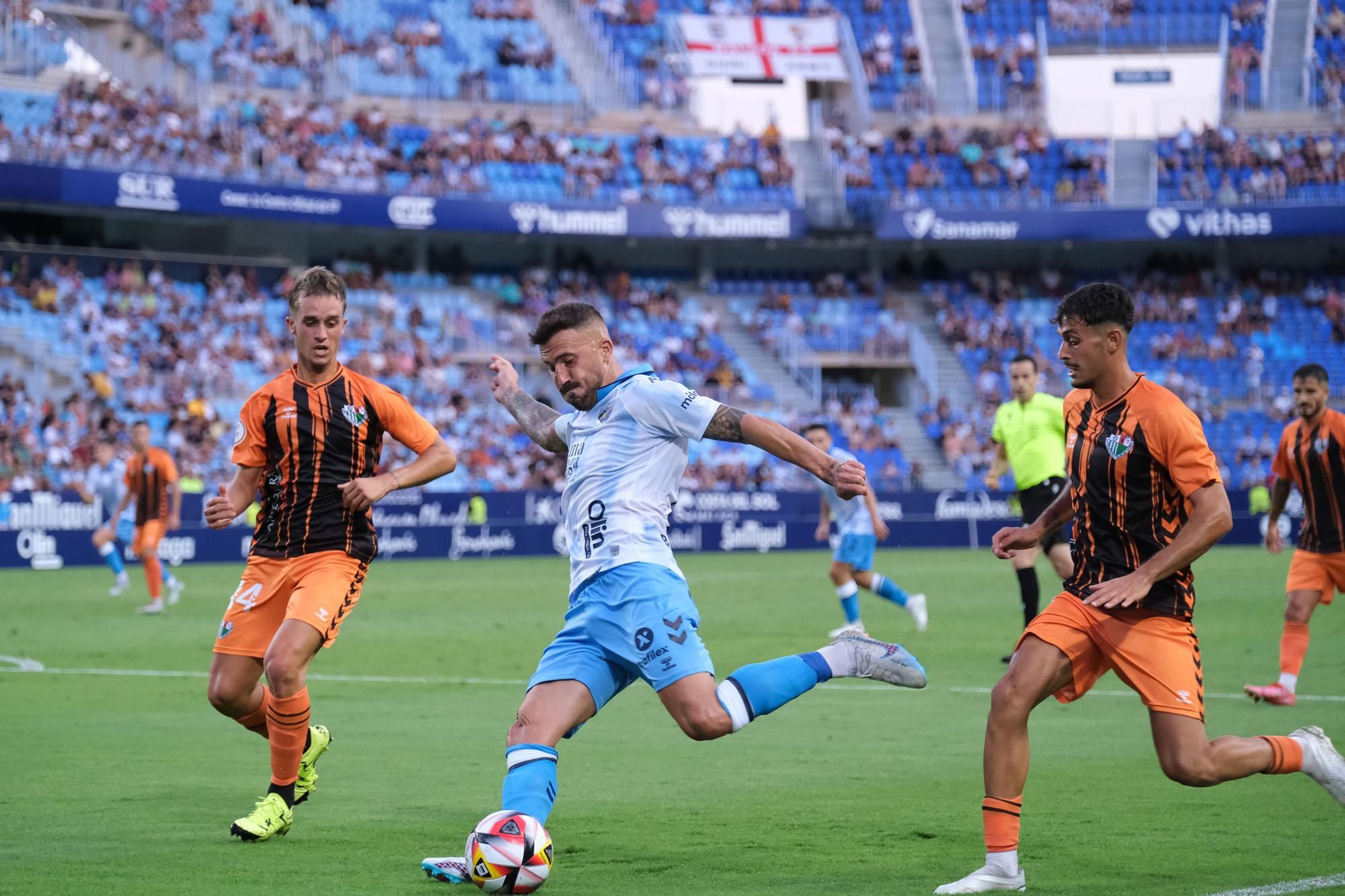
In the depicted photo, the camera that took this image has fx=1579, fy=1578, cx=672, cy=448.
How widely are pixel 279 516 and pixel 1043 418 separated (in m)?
8.81

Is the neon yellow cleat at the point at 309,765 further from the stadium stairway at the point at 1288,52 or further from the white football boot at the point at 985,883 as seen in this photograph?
the stadium stairway at the point at 1288,52

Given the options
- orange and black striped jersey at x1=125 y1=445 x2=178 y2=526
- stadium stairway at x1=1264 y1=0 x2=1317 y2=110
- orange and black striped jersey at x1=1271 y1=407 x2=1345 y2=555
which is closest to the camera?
orange and black striped jersey at x1=1271 y1=407 x2=1345 y2=555

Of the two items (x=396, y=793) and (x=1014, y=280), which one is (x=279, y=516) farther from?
(x=1014, y=280)

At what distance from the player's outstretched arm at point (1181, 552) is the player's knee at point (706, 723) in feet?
4.89

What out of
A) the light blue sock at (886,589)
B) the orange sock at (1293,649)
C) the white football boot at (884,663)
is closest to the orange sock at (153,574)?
the light blue sock at (886,589)

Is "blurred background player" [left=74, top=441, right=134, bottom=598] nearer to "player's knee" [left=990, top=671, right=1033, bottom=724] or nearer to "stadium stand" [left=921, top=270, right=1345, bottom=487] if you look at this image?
"player's knee" [left=990, top=671, right=1033, bottom=724]

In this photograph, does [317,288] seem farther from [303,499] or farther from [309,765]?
[309,765]

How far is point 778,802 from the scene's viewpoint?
26.8ft

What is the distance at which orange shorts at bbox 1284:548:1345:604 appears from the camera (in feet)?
Result: 38.0

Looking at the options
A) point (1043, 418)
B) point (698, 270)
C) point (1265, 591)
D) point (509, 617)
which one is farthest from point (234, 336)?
point (1043, 418)

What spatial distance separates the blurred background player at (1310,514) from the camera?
1145 centimetres

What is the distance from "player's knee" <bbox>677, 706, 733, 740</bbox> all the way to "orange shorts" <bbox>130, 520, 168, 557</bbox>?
16.0 m

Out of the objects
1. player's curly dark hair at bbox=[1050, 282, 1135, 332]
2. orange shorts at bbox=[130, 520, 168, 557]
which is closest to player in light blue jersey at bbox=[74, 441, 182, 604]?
orange shorts at bbox=[130, 520, 168, 557]

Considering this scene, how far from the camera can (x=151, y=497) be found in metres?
21.0
